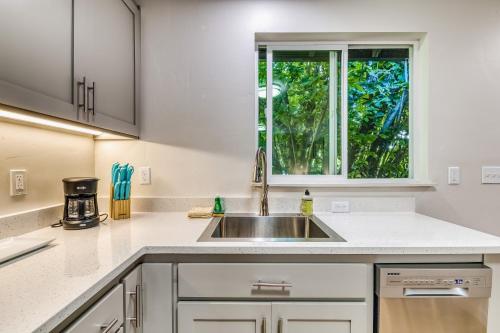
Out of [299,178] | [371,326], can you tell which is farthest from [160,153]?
[371,326]

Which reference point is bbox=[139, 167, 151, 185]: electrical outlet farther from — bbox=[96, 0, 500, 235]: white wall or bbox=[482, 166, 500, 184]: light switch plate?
bbox=[482, 166, 500, 184]: light switch plate

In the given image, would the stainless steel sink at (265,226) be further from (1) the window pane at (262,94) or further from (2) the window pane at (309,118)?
(1) the window pane at (262,94)

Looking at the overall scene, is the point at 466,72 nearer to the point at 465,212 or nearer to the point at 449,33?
the point at 449,33

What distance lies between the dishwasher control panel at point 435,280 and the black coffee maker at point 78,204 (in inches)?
52.2

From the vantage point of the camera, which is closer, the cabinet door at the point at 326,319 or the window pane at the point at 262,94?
Result: the cabinet door at the point at 326,319

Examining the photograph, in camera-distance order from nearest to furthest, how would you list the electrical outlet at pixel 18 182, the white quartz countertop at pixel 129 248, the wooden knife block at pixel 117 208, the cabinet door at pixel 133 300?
the white quartz countertop at pixel 129 248 → the cabinet door at pixel 133 300 → the electrical outlet at pixel 18 182 → the wooden knife block at pixel 117 208

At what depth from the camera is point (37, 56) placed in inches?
35.6

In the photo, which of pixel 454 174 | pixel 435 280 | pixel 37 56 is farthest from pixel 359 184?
pixel 37 56

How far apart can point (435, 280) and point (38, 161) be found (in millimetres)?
1754

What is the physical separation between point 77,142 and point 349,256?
1536mm

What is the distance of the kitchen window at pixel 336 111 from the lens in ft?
5.91

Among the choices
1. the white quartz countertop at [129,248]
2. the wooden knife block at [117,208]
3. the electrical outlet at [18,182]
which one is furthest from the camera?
the wooden knife block at [117,208]

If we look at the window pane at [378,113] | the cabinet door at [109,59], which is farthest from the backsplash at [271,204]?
the cabinet door at [109,59]

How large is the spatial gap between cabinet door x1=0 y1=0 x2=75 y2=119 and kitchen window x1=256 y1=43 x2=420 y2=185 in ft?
3.52
